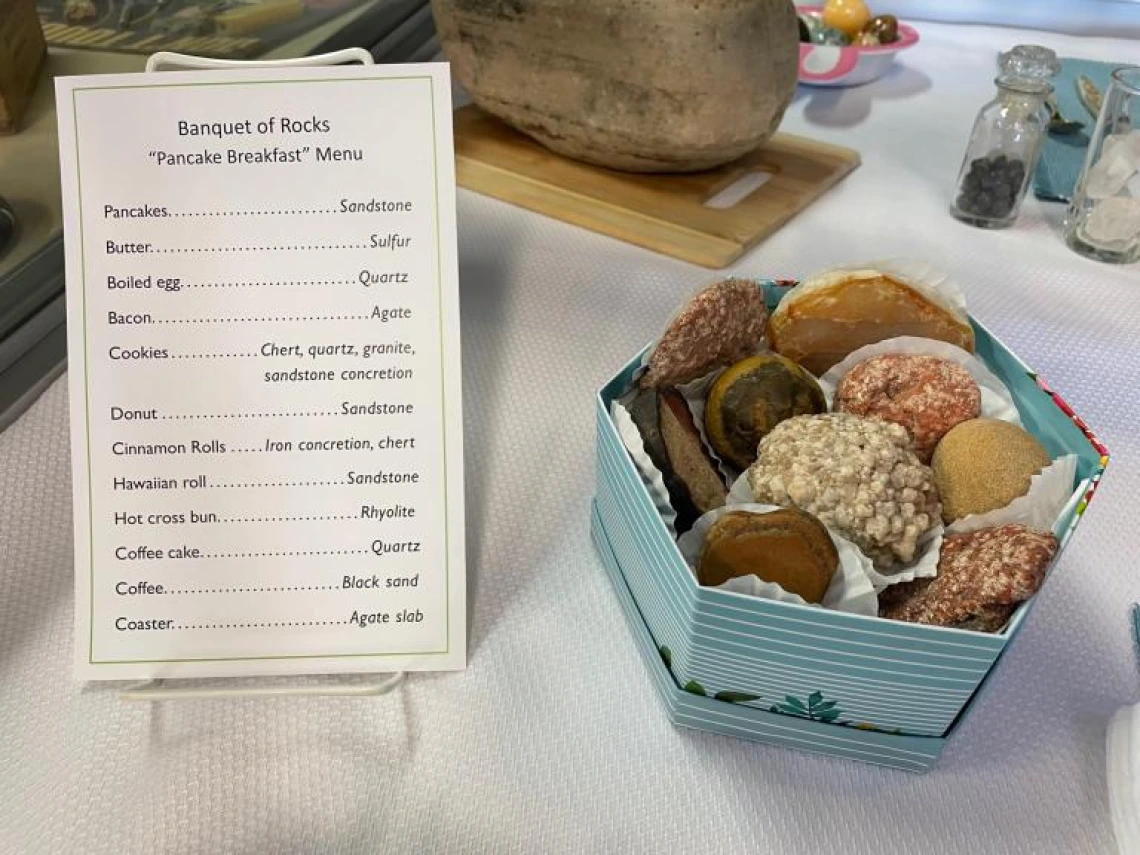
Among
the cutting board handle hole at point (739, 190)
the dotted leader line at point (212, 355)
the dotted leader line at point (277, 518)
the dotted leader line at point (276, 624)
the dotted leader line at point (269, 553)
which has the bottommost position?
the cutting board handle hole at point (739, 190)

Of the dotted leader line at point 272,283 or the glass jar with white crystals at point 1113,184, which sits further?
the glass jar with white crystals at point 1113,184

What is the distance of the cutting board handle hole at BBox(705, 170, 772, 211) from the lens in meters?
0.89

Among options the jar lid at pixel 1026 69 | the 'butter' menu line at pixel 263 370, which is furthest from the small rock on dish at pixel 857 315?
the jar lid at pixel 1026 69

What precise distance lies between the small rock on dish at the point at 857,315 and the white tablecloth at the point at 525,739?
167 mm

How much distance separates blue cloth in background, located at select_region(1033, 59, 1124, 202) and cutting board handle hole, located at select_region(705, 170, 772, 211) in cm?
29

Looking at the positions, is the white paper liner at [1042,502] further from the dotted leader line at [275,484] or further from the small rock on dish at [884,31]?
the small rock on dish at [884,31]

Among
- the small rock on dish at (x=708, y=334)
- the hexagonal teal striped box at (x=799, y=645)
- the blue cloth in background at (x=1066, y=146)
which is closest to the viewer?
the hexagonal teal striped box at (x=799, y=645)

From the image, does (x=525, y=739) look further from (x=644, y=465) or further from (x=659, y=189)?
(x=659, y=189)

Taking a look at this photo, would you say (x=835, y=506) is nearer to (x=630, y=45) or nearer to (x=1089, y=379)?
(x=1089, y=379)

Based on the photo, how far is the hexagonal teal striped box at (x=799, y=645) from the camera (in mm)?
373

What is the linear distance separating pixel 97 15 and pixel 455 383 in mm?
645

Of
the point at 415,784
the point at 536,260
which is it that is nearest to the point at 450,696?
the point at 415,784

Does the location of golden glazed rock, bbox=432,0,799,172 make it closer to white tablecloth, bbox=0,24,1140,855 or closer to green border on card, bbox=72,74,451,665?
white tablecloth, bbox=0,24,1140,855

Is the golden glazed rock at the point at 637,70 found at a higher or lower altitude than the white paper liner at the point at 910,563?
higher
